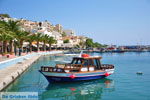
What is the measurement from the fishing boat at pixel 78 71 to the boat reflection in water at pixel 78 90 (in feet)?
1.99

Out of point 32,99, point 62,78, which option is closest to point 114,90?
point 62,78

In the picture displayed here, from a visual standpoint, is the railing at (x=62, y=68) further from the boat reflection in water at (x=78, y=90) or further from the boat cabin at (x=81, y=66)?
the boat reflection in water at (x=78, y=90)

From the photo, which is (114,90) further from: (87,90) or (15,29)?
(15,29)

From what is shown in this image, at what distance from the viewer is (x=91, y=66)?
24.6 meters

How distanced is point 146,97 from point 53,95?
7846 millimetres

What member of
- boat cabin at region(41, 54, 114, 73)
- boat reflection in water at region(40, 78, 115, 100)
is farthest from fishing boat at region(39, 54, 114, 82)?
boat reflection in water at region(40, 78, 115, 100)

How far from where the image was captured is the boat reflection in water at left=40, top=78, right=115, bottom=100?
18.6 m

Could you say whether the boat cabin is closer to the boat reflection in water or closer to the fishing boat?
the fishing boat

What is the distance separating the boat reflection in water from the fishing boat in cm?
61

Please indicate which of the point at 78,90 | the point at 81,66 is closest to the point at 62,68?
the point at 81,66

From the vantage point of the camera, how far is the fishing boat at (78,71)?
Result: 22.2 metres

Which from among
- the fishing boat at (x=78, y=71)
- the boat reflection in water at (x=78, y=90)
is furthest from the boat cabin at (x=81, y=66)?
the boat reflection in water at (x=78, y=90)

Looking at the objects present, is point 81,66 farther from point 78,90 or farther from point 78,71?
point 78,90

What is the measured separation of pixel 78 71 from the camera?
2331 cm
